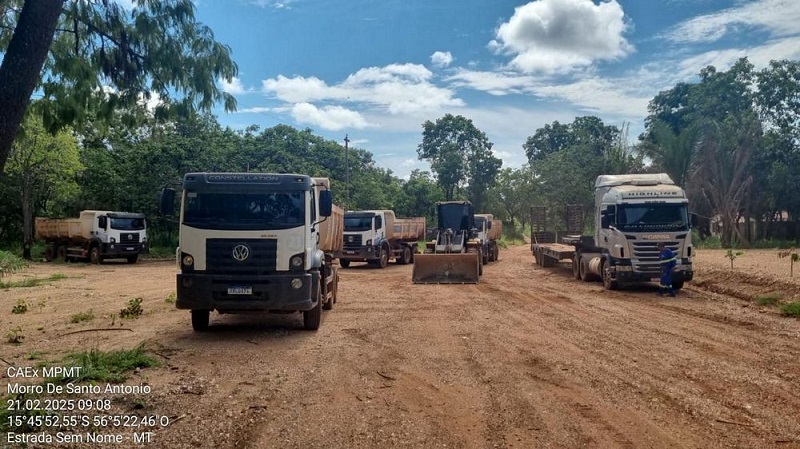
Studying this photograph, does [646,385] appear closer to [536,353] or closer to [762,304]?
[536,353]

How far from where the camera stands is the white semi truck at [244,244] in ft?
29.9

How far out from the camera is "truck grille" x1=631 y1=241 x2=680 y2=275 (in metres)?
16.0

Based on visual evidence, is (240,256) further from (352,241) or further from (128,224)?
(128,224)

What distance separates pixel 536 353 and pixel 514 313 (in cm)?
403

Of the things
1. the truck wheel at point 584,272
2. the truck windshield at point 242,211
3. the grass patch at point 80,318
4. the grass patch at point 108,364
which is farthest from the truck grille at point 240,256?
the truck wheel at point 584,272

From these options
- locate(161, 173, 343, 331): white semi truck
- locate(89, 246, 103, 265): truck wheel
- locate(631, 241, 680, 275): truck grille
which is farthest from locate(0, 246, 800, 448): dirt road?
locate(89, 246, 103, 265): truck wheel

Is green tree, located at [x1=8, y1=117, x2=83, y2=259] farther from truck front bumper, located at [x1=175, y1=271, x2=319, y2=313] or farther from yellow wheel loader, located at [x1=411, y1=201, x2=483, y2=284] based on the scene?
truck front bumper, located at [x1=175, y1=271, x2=319, y2=313]

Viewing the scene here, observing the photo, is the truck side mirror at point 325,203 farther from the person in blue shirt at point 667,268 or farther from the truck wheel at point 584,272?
the truck wheel at point 584,272

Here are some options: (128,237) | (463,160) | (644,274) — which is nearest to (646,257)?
(644,274)

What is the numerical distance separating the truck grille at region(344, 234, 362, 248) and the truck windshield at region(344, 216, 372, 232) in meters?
0.28

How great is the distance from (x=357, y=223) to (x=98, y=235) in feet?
45.1

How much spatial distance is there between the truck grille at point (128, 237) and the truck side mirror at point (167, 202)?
2211 centimetres

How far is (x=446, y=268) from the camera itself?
19.0 meters

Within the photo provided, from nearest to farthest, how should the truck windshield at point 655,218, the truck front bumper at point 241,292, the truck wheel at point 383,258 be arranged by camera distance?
the truck front bumper at point 241,292, the truck windshield at point 655,218, the truck wheel at point 383,258
